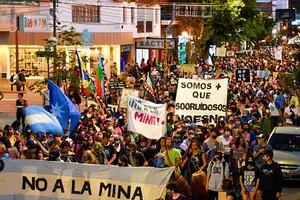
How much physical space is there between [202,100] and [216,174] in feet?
17.7

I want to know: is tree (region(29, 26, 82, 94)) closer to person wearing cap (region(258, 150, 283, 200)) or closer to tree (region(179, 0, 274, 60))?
person wearing cap (region(258, 150, 283, 200))

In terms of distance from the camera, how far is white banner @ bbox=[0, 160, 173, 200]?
1200cm

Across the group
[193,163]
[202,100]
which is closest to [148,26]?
[202,100]

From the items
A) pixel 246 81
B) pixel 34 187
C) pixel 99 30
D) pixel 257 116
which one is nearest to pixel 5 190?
pixel 34 187

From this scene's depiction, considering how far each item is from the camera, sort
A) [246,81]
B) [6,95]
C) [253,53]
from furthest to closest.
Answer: [253,53] → [6,95] → [246,81]

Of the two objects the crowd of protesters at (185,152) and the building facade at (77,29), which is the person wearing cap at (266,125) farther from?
the building facade at (77,29)

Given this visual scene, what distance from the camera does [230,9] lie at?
211 feet

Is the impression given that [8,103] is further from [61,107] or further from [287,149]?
[61,107]

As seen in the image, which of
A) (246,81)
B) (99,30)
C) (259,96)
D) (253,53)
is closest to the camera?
(259,96)

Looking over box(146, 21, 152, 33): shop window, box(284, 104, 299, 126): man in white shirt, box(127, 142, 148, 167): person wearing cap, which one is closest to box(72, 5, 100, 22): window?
box(146, 21, 152, 33): shop window

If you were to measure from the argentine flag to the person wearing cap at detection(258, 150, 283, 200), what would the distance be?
4145 mm

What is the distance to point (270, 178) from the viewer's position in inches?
580

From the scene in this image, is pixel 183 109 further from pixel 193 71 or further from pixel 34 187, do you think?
pixel 193 71

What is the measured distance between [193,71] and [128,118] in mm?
26185
